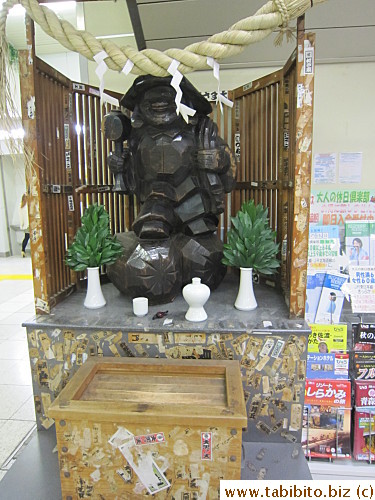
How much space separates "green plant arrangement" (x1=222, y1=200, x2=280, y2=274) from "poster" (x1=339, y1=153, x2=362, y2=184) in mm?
806

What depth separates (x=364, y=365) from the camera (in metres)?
1.60

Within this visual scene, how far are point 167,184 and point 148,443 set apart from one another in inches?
41.9

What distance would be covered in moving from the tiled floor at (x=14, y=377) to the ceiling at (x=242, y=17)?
2.07 m

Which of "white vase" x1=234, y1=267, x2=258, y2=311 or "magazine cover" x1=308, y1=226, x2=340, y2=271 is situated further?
"magazine cover" x1=308, y1=226, x2=340, y2=271

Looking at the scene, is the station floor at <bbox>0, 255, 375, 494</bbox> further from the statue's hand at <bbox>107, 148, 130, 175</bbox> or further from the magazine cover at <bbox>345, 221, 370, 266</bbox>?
the statue's hand at <bbox>107, 148, 130, 175</bbox>

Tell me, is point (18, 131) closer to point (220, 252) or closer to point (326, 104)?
point (220, 252)

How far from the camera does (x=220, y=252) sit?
1.72 meters

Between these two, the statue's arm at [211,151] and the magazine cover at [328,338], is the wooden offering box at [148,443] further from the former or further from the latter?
the statue's arm at [211,151]

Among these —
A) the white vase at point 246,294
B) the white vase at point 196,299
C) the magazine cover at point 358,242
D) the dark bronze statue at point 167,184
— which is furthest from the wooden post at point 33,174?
the magazine cover at point 358,242

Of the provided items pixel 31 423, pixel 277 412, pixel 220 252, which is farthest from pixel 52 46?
pixel 277 412

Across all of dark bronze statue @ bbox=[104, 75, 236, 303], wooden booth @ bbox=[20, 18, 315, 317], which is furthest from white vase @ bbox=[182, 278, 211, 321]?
wooden booth @ bbox=[20, 18, 315, 317]

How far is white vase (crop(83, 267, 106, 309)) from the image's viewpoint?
1.58 meters

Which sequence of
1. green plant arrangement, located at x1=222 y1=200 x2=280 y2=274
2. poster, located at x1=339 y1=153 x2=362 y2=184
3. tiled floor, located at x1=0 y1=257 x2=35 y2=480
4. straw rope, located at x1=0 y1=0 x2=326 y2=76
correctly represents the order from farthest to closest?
poster, located at x1=339 y1=153 x2=362 y2=184, tiled floor, located at x1=0 y1=257 x2=35 y2=480, green plant arrangement, located at x1=222 y1=200 x2=280 y2=274, straw rope, located at x1=0 y1=0 x2=326 y2=76

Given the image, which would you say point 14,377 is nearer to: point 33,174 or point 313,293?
point 33,174
